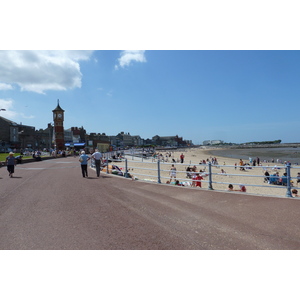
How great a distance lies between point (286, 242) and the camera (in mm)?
3654

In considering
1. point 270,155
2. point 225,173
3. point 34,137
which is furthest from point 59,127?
point 270,155

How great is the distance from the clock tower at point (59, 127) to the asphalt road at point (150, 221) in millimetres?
54736

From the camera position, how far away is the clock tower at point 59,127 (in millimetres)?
58406

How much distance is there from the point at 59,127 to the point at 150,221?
5947 cm

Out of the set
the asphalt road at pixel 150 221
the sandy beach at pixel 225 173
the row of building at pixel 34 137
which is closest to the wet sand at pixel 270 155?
the sandy beach at pixel 225 173

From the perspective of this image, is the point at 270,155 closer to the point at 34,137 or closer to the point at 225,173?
the point at 225,173

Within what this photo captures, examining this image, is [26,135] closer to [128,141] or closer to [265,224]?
[265,224]

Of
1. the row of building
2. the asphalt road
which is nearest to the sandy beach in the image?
the asphalt road

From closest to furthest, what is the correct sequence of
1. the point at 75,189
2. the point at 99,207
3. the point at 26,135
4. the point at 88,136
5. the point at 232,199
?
the point at 99,207 → the point at 232,199 → the point at 75,189 → the point at 26,135 → the point at 88,136

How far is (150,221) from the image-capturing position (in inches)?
184

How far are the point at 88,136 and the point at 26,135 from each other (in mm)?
39123

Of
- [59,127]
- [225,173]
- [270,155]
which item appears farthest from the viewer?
[270,155]

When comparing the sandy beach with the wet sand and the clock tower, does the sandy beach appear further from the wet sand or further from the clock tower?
the clock tower

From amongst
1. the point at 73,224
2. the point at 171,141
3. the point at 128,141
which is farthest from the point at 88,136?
the point at 73,224
